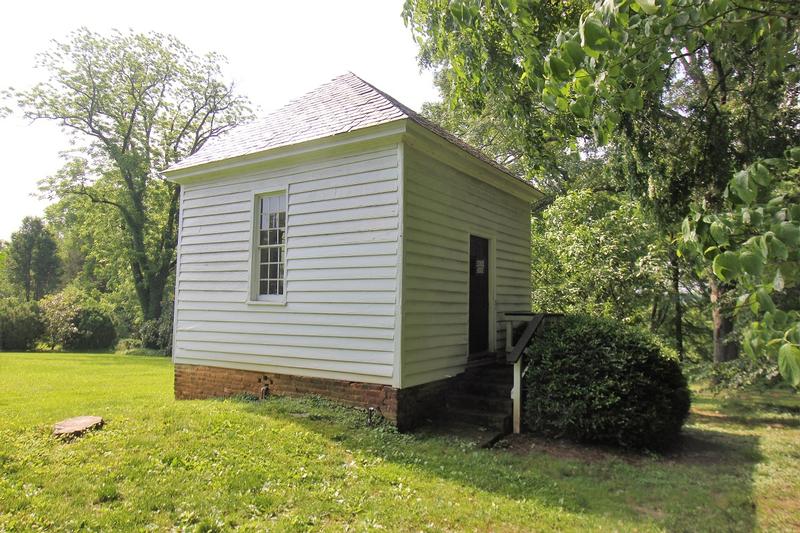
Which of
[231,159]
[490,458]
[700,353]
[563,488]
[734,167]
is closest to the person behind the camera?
[563,488]

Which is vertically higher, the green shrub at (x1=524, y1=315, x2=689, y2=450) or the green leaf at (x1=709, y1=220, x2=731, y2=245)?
the green leaf at (x1=709, y1=220, x2=731, y2=245)

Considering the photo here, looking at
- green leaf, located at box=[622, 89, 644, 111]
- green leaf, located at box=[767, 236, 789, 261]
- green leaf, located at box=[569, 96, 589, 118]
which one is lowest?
Result: green leaf, located at box=[767, 236, 789, 261]

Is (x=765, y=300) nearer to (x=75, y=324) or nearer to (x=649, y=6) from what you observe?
(x=649, y=6)

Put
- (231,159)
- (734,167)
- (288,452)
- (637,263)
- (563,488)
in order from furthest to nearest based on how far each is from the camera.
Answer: (637,263)
(231,159)
(734,167)
(288,452)
(563,488)

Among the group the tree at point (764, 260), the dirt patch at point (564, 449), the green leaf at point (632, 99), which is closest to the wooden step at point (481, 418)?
the dirt patch at point (564, 449)

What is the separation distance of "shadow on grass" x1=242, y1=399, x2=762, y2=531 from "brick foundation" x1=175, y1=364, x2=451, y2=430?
0.22m

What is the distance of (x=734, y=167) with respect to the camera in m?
7.02

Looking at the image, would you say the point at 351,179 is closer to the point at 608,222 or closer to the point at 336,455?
the point at 336,455

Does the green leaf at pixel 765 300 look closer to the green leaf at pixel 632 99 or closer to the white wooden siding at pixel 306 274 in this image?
the green leaf at pixel 632 99

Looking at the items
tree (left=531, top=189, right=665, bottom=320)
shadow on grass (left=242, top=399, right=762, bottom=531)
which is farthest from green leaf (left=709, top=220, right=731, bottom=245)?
tree (left=531, top=189, right=665, bottom=320)

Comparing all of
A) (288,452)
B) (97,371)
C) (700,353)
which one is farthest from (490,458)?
(700,353)

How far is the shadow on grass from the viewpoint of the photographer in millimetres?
4340

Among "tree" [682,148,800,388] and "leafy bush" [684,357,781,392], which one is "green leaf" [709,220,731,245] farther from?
"leafy bush" [684,357,781,392]

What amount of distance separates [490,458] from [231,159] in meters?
6.38
